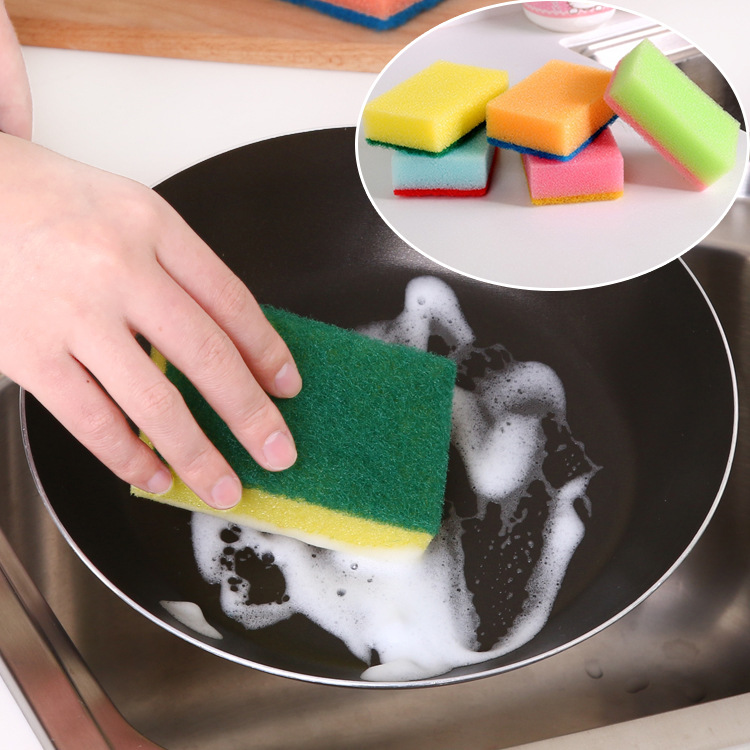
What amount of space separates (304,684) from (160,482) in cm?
20

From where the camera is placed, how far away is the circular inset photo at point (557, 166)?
1.82ft

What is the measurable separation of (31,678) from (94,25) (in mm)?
832

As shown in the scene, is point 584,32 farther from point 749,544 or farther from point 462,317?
point 749,544

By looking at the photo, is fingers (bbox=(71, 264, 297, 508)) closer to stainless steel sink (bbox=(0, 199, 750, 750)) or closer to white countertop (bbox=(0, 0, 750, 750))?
stainless steel sink (bbox=(0, 199, 750, 750))

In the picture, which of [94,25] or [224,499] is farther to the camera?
[94,25]

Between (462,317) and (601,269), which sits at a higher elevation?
(601,269)

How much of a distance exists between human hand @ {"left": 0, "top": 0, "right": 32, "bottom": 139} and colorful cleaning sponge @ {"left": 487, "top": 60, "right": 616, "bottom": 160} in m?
0.42

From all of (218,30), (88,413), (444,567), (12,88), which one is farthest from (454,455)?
(218,30)

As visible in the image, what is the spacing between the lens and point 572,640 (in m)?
0.53

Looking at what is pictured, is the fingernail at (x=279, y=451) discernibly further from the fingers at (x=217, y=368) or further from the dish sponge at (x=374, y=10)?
the dish sponge at (x=374, y=10)

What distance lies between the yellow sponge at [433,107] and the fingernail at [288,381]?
0.20 meters

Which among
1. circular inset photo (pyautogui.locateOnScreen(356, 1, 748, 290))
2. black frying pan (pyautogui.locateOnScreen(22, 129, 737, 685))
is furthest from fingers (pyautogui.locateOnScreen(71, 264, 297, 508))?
circular inset photo (pyautogui.locateOnScreen(356, 1, 748, 290))

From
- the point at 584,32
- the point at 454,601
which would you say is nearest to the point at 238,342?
the point at 454,601

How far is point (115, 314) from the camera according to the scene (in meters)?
0.53
